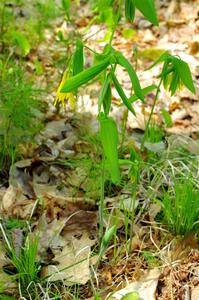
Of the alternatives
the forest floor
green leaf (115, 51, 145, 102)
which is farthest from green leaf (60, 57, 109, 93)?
the forest floor

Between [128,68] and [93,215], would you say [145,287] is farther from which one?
[128,68]

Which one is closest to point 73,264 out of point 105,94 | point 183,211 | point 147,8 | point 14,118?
point 183,211

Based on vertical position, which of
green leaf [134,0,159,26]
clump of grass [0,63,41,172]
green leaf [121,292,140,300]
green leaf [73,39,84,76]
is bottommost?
green leaf [121,292,140,300]

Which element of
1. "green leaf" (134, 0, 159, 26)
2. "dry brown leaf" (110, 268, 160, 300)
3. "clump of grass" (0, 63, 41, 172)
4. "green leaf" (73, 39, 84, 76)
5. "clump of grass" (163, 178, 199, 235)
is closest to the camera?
"green leaf" (134, 0, 159, 26)

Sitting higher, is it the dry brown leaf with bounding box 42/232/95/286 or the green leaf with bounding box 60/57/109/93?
the green leaf with bounding box 60/57/109/93

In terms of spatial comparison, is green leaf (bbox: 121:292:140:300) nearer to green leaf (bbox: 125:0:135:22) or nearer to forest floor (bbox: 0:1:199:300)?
forest floor (bbox: 0:1:199:300)

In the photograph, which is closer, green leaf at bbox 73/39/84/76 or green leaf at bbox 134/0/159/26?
green leaf at bbox 134/0/159/26

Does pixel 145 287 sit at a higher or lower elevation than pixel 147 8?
lower

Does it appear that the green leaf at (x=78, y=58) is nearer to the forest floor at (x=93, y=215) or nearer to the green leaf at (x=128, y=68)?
the green leaf at (x=128, y=68)
